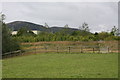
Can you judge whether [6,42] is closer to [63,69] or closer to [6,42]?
[6,42]

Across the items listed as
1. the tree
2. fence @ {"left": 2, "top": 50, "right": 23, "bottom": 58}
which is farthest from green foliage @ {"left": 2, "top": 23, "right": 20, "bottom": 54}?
fence @ {"left": 2, "top": 50, "right": 23, "bottom": 58}

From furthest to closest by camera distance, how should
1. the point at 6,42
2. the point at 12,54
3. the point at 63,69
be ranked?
the point at 6,42 < the point at 12,54 < the point at 63,69

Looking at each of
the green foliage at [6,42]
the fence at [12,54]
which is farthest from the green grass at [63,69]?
the green foliage at [6,42]

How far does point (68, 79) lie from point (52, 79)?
596mm

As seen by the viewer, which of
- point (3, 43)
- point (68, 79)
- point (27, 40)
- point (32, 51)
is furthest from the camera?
point (27, 40)

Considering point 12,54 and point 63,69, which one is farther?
point 12,54

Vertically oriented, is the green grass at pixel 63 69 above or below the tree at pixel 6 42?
below

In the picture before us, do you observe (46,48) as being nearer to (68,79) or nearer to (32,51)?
(32,51)

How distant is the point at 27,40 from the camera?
38688mm

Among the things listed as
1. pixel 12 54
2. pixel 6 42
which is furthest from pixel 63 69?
pixel 6 42

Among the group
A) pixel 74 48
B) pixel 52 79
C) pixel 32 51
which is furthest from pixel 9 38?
pixel 52 79

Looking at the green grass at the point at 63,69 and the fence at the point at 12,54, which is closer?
the green grass at the point at 63,69

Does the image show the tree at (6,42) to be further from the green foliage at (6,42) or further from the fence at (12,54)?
the fence at (12,54)

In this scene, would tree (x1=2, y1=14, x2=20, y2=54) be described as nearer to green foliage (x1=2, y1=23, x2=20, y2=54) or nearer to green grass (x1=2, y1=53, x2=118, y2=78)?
green foliage (x1=2, y1=23, x2=20, y2=54)
